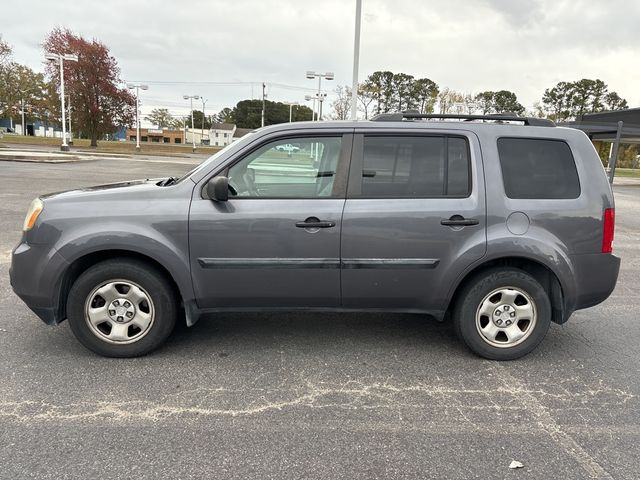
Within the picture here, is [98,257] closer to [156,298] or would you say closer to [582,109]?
[156,298]

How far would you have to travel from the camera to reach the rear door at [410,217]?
139 inches

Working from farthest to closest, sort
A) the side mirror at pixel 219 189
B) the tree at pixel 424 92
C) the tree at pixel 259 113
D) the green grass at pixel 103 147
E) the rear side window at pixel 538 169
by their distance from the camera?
the tree at pixel 259 113 → the tree at pixel 424 92 → the green grass at pixel 103 147 → the rear side window at pixel 538 169 → the side mirror at pixel 219 189

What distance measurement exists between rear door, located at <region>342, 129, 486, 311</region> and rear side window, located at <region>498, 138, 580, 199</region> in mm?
242

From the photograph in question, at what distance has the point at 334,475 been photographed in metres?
2.41

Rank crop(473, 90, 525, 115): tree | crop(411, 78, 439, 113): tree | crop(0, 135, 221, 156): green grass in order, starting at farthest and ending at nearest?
crop(473, 90, 525, 115): tree < crop(411, 78, 439, 113): tree < crop(0, 135, 221, 156): green grass

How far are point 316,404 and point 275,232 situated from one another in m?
1.22

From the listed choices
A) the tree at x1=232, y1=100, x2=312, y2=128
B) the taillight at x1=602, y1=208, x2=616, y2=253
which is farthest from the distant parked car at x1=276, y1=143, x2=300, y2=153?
the tree at x1=232, y1=100, x2=312, y2=128

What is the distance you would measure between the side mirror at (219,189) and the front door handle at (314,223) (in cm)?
56

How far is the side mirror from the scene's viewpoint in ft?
11.2

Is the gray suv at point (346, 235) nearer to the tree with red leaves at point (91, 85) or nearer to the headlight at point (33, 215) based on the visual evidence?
the headlight at point (33, 215)

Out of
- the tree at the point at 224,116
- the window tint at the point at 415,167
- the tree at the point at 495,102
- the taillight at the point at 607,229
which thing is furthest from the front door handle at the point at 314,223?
the tree at the point at 224,116

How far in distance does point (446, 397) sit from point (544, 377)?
886 millimetres

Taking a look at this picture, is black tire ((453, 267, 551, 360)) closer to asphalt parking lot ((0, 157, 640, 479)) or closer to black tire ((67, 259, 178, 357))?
asphalt parking lot ((0, 157, 640, 479))

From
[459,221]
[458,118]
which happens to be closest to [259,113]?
[458,118]
